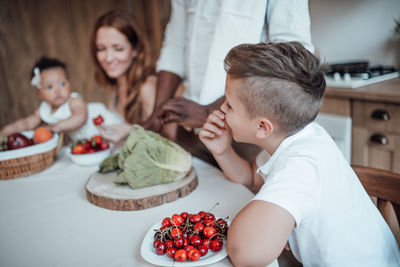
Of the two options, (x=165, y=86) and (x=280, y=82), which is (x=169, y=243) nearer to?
(x=280, y=82)

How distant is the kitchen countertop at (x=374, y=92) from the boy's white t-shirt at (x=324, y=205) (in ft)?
3.28

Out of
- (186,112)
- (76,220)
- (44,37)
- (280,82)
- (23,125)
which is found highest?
(44,37)

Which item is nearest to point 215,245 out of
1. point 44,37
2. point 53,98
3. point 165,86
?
point 165,86

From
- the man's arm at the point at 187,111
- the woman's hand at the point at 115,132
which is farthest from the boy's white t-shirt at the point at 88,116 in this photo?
the man's arm at the point at 187,111

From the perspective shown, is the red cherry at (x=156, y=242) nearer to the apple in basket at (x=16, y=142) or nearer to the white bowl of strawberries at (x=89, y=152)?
the white bowl of strawberries at (x=89, y=152)

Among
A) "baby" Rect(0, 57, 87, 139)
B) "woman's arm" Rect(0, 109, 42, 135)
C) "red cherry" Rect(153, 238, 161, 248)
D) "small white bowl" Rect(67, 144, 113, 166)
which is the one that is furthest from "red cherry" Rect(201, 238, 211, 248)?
Result: "woman's arm" Rect(0, 109, 42, 135)

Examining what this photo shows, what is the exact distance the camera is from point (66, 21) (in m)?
3.76

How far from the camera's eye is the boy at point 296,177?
688mm

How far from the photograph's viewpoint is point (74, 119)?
1.79 m

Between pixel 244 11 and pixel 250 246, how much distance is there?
883 millimetres

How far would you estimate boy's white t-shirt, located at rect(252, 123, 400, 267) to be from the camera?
0.72 m

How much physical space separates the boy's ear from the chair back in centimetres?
41

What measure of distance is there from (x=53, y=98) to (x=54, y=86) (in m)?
0.07

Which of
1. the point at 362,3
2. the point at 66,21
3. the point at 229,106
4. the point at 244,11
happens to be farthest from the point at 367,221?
the point at 66,21
